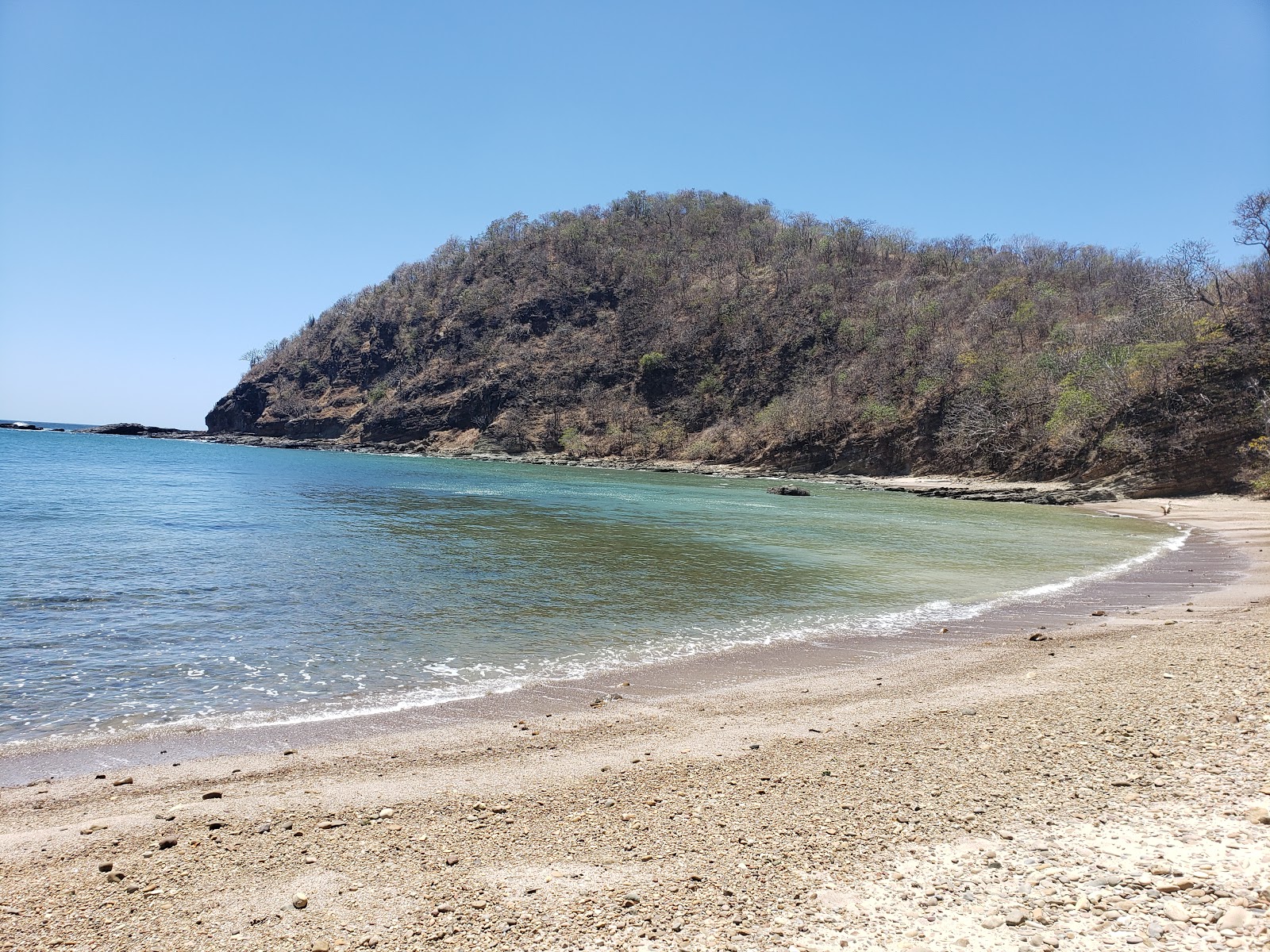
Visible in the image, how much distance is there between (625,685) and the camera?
8680 mm

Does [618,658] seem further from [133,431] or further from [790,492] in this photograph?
[133,431]

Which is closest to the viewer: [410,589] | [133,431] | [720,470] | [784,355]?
[410,589]

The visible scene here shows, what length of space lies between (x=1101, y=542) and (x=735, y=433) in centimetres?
5742

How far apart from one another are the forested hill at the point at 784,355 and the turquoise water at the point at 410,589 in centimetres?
1806

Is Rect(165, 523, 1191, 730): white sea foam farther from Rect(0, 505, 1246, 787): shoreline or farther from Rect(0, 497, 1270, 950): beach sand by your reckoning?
Rect(0, 497, 1270, 950): beach sand

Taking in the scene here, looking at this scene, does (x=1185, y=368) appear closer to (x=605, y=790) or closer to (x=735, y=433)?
(x=735, y=433)

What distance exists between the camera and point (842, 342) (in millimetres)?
81062

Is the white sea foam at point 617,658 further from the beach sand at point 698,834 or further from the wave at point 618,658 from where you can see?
the beach sand at point 698,834

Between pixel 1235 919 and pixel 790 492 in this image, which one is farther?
pixel 790 492

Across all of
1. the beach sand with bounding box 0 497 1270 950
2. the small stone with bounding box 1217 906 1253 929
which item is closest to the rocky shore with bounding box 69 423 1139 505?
the beach sand with bounding box 0 497 1270 950

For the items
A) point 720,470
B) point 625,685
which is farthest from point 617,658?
point 720,470

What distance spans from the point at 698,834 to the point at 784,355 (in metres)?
84.5

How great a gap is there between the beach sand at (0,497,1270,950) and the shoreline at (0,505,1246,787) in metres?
0.38

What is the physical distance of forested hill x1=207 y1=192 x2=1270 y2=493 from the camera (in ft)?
143
